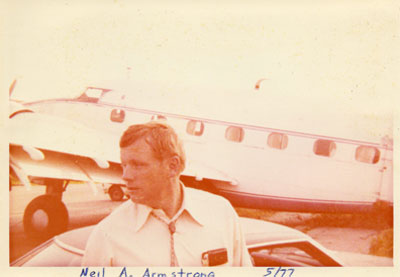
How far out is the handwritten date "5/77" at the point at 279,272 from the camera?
3299mm

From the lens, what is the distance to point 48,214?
342cm

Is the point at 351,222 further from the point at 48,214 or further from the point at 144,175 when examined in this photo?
the point at 48,214

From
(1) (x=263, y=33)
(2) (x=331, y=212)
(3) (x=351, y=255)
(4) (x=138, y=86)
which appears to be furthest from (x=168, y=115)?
(3) (x=351, y=255)

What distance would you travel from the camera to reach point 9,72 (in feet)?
11.4

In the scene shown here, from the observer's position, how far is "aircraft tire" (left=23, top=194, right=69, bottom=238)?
3.39 meters

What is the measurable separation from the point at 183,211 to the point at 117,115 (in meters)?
0.85

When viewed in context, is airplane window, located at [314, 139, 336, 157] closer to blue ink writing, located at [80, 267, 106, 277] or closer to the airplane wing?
A: the airplane wing

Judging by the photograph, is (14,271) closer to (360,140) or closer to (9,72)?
(9,72)

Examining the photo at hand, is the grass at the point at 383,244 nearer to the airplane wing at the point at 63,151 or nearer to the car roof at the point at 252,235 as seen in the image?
the car roof at the point at 252,235

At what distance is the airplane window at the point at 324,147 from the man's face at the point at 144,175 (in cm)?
110

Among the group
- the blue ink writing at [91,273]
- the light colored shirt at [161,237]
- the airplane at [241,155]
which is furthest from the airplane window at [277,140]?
the blue ink writing at [91,273]

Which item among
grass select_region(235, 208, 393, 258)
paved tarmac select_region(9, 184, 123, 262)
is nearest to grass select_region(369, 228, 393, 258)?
grass select_region(235, 208, 393, 258)

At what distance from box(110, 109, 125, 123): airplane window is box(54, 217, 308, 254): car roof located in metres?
0.76

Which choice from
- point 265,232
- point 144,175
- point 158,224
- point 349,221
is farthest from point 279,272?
point 144,175
